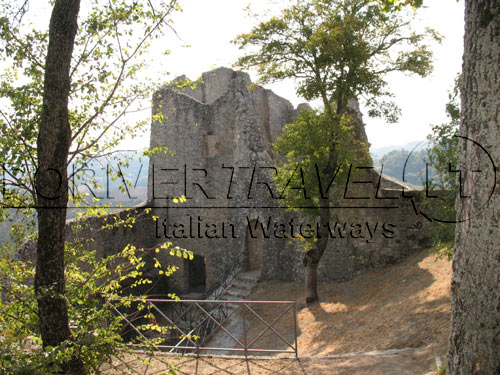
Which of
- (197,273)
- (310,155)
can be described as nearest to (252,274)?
(197,273)

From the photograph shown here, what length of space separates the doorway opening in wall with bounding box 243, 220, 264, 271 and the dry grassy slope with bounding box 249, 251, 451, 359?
1322mm

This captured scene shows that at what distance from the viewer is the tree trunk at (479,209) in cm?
335

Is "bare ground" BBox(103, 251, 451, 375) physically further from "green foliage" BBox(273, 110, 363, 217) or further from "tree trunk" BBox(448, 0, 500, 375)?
"green foliage" BBox(273, 110, 363, 217)

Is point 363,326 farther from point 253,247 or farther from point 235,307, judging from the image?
point 253,247

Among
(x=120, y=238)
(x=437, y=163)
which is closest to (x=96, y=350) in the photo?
(x=437, y=163)

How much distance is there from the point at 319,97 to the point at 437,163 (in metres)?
3.19

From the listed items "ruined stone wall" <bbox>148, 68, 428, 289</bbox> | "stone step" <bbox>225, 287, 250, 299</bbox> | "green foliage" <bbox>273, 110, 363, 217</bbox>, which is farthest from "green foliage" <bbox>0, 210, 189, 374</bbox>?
"stone step" <bbox>225, 287, 250, 299</bbox>

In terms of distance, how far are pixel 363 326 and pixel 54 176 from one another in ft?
21.3

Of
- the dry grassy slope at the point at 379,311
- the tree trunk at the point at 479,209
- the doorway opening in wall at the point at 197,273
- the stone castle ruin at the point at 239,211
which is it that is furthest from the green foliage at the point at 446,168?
the doorway opening in wall at the point at 197,273

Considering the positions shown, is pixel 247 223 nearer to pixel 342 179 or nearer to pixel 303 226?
pixel 303 226

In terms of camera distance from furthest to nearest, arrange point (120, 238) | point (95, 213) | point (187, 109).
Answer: point (187, 109), point (120, 238), point (95, 213)

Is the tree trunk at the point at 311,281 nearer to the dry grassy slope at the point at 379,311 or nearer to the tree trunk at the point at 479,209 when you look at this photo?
the dry grassy slope at the point at 379,311

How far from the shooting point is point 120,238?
42.4 feet

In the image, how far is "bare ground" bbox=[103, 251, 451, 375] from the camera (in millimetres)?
6035
